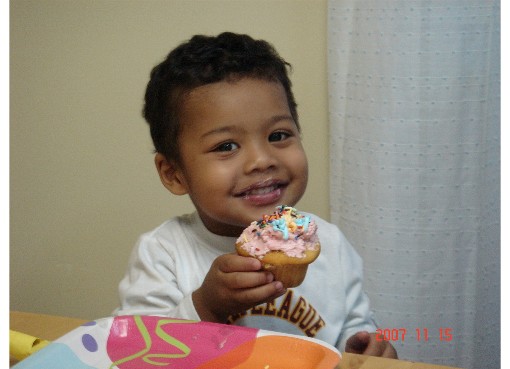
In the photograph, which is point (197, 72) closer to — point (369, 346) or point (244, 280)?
point (244, 280)

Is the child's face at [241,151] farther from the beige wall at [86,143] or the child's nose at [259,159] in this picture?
the beige wall at [86,143]

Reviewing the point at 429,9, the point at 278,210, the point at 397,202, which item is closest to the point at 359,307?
the point at 278,210

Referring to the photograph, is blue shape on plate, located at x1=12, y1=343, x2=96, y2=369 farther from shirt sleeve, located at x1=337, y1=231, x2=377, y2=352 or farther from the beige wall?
the beige wall

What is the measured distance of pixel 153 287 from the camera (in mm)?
1000

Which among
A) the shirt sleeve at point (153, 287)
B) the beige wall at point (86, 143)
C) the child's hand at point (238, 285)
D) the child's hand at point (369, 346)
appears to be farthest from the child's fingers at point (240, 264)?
the beige wall at point (86, 143)

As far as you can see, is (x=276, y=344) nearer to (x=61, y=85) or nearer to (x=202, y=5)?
(x=202, y=5)

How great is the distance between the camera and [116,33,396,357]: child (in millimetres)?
969

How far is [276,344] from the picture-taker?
74cm

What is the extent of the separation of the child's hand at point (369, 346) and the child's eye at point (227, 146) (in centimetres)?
31

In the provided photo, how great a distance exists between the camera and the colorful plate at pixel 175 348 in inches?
28.0

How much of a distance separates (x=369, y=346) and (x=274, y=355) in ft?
0.82
